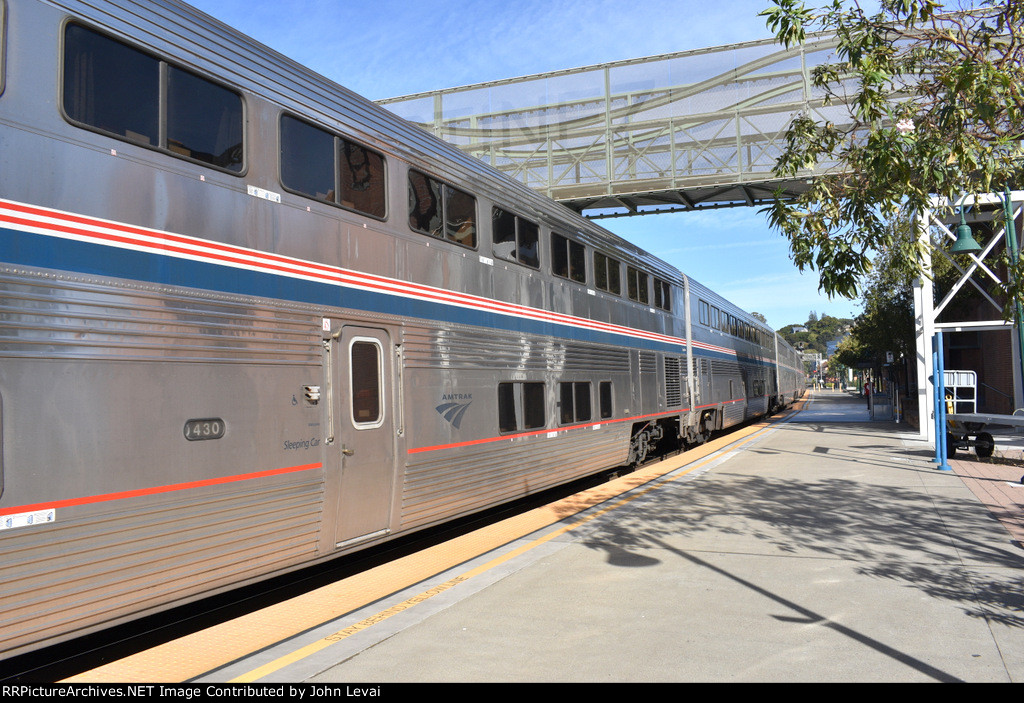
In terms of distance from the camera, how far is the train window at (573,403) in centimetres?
984

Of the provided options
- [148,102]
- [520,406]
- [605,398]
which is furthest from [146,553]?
[605,398]

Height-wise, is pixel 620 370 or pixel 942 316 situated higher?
pixel 942 316

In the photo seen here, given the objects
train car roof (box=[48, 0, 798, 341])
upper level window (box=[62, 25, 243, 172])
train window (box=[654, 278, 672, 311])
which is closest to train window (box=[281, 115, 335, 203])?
train car roof (box=[48, 0, 798, 341])

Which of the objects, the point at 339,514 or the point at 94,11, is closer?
the point at 94,11

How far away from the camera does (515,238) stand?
29.4ft

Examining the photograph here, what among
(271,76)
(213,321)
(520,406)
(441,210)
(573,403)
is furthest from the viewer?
(573,403)

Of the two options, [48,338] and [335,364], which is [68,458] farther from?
[335,364]

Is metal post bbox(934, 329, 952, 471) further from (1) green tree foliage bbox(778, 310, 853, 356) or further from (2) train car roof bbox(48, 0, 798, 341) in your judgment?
(1) green tree foliage bbox(778, 310, 853, 356)

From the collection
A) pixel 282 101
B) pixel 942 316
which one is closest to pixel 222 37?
pixel 282 101

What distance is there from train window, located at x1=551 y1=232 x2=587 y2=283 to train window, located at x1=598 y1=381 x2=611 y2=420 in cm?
168

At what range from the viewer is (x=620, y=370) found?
39.8 ft

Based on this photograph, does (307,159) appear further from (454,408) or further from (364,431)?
(454,408)

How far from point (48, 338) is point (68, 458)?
0.65 meters

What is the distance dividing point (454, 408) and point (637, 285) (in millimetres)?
7112
